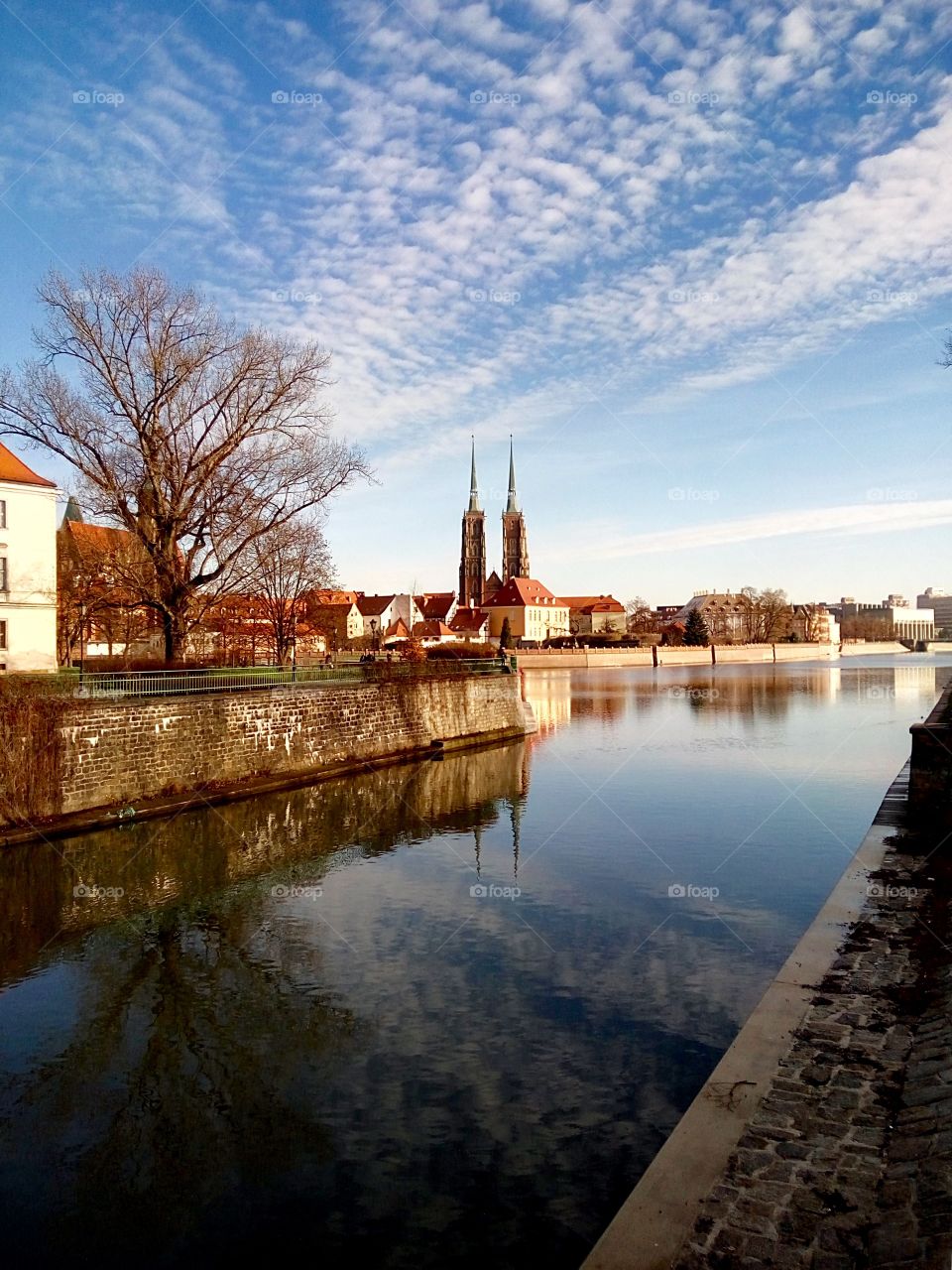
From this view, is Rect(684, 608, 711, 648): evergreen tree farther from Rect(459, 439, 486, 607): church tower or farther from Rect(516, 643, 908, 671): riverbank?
Rect(459, 439, 486, 607): church tower

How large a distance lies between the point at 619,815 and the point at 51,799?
1143cm

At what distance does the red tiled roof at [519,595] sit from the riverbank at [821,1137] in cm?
12021

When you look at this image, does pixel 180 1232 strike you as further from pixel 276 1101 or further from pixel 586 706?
pixel 586 706

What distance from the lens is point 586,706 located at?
5050 centimetres

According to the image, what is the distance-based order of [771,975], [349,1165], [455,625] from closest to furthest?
[349,1165] → [771,975] → [455,625]

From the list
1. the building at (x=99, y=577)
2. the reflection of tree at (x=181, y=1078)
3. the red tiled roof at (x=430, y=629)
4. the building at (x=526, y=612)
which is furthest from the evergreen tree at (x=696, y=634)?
the reflection of tree at (x=181, y=1078)

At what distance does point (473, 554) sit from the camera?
148125 mm

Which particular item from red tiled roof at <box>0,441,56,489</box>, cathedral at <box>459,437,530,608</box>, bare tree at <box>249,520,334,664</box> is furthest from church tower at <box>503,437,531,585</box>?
red tiled roof at <box>0,441,56,489</box>

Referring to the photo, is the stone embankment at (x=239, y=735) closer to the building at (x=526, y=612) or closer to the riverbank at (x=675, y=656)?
the riverbank at (x=675, y=656)

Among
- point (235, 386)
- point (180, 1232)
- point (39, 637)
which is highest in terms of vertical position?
point (235, 386)

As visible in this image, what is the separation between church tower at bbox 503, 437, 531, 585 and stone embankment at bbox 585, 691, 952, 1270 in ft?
446

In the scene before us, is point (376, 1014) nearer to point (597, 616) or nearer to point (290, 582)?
point (290, 582)

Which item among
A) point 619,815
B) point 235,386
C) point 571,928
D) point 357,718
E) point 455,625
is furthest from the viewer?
point 455,625

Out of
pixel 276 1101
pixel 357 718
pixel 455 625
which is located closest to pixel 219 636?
pixel 357 718
